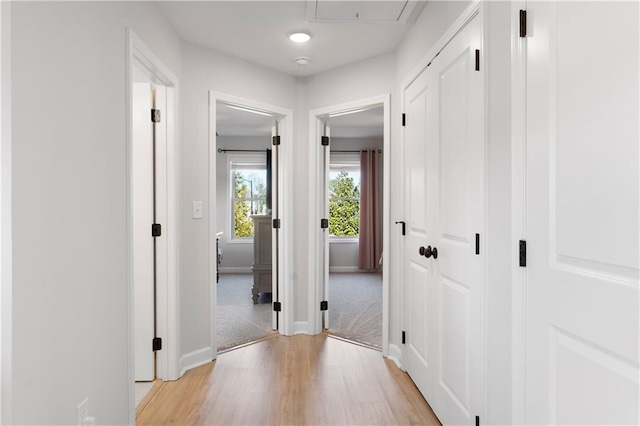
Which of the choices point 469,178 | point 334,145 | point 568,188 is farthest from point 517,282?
point 334,145

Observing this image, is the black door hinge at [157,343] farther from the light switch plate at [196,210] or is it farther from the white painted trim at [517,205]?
the white painted trim at [517,205]

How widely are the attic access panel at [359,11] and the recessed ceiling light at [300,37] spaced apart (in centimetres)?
29

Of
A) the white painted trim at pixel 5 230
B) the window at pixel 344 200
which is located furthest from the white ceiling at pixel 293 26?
the window at pixel 344 200

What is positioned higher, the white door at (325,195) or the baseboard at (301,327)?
the white door at (325,195)

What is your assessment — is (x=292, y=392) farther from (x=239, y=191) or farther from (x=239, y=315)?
(x=239, y=191)

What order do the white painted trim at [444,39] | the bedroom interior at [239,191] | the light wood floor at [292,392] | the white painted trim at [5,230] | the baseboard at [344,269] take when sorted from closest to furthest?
the white painted trim at [5,230]
the white painted trim at [444,39]
the light wood floor at [292,392]
the bedroom interior at [239,191]
the baseboard at [344,269]

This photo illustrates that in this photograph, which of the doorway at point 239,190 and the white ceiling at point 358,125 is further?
the doorway at point 239,190

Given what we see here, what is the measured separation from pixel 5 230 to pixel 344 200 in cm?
648

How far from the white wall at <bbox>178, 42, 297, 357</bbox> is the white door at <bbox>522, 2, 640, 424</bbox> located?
227 centimetres

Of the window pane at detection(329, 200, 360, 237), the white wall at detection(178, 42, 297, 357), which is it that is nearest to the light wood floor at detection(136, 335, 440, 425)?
the white wall at detection(178, 42, 297, 357)

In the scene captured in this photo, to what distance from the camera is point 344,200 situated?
7.52m

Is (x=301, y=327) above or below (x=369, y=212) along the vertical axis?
below

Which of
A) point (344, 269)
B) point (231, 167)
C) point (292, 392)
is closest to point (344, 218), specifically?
point (344, 269)

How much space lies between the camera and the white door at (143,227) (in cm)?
272
